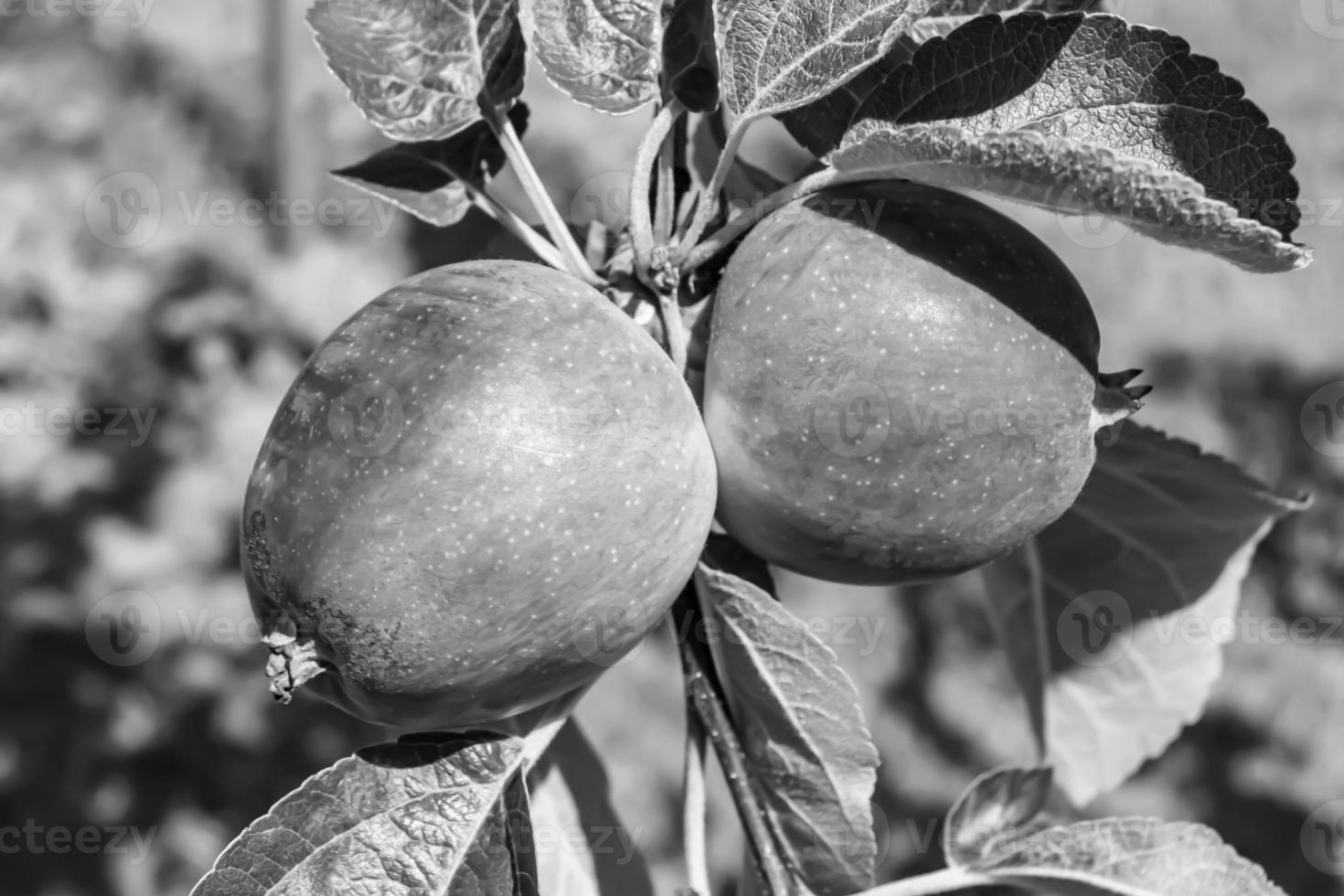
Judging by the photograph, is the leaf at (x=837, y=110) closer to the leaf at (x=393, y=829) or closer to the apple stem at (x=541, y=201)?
the apple stem at (x=541, y=201)

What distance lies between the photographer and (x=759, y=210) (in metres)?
0.82

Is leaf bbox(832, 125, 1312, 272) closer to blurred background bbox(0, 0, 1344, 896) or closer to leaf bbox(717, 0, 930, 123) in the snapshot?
leaf bbox(717, 0, 930, 123)

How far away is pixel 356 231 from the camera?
2520mm

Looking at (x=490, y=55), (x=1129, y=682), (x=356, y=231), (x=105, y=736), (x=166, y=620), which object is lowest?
(x=105, y=736)

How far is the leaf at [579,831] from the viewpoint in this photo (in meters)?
1.10

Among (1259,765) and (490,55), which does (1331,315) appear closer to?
(1259,765)

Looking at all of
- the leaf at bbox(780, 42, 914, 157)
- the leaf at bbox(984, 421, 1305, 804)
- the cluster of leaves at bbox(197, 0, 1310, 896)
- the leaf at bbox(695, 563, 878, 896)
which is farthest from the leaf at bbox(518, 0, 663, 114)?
the leaf at bbox(984, 421, 1305, 804)

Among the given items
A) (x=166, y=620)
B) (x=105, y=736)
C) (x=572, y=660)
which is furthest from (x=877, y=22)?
(x=105, y=736)

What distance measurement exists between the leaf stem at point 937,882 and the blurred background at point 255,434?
0.98 m

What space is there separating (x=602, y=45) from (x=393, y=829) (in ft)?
1.85

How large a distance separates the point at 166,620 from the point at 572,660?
1614mm

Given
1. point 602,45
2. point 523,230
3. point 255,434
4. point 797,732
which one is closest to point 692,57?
point 602,45

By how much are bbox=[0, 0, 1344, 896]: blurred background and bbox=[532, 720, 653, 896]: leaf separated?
783 millimetres

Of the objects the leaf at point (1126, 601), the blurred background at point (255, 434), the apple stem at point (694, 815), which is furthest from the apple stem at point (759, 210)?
the blurred background at point (255, 434)
